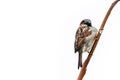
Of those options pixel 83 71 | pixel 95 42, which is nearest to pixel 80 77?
pixel 83 71

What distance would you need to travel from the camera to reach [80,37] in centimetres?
111

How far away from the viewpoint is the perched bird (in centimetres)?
104

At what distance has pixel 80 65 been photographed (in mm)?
1058

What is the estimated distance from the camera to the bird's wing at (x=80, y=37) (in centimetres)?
108

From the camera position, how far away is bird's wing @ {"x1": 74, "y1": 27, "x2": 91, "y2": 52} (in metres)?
1.08

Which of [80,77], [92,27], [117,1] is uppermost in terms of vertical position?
[117,1]

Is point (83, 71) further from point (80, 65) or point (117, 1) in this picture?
point (117, 1)

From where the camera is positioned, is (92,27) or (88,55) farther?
(92,27)

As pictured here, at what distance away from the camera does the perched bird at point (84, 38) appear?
1040 mm

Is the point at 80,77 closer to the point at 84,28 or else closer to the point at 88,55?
the point at 88,55

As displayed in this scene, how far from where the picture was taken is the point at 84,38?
1.09 meters

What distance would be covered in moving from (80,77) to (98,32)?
157 mm

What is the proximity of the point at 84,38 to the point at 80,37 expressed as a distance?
0.06 ft

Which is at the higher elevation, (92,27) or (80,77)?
(92,27)
